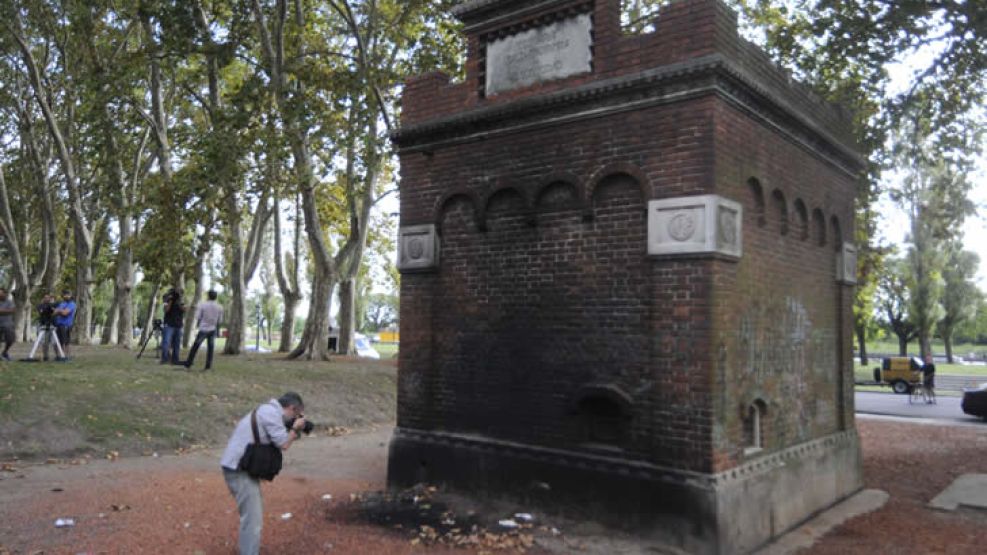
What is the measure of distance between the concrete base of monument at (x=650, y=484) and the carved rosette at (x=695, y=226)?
2.19m

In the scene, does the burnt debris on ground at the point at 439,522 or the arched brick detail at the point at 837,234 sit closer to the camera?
the burnt debris on ground at the point at 439,522

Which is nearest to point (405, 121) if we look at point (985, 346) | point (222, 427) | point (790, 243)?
point (790, 243)

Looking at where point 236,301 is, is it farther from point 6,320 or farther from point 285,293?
point 6,320

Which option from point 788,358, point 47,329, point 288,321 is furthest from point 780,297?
point 288,321

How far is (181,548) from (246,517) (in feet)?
3.54

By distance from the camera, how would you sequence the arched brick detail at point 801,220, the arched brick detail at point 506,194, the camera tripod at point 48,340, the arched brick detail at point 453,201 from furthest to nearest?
the camera tripod at point 48,340
the arched brick detail at point 801,220
the arched brick detail at point 453,201
the arched brick detail at point 506,194

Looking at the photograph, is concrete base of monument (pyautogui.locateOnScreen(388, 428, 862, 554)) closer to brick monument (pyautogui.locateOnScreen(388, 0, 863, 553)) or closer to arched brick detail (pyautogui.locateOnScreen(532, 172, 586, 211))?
brick monument (pyautogui.locateOnScreen(388, 0, 863, 553))

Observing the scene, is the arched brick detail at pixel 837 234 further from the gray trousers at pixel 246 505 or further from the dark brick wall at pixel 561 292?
the gray trousers at pixel 246 505

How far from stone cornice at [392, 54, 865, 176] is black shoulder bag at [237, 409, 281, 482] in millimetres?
4642

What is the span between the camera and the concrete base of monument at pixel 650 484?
6.70m

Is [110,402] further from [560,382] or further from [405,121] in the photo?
[560,382]

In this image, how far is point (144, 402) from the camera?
1320 centimetres

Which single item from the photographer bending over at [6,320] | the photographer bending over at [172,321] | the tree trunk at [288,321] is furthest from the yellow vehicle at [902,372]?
the photographer bending over at [6,320]

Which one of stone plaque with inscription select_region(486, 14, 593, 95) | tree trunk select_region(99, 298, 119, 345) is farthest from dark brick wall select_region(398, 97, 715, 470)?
tree trunk select_region(99, 298, 119, 345)
